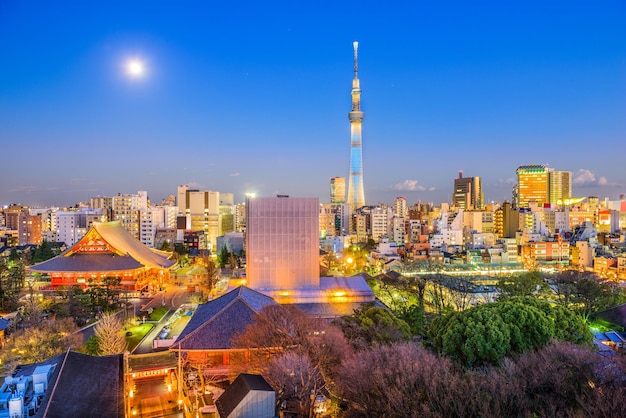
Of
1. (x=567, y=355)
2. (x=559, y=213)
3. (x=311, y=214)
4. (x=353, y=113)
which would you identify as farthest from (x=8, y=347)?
(x=353, y=113)

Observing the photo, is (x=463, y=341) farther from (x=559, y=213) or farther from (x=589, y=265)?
(x=559, y=213)

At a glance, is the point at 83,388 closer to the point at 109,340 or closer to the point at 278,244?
the point at 109,340

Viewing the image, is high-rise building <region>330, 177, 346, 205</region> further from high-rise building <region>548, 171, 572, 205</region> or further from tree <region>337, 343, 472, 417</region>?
tree <region>337, 343, 472, 417</region>

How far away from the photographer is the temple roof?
2914 cm

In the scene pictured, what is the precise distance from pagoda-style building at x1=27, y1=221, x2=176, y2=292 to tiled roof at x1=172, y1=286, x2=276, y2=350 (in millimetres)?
16497

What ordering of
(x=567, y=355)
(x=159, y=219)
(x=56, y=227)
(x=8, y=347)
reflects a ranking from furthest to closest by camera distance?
(x=159, y=219)
(x=56, y=227)
(x=8, y=347)
(x=567, y=355)

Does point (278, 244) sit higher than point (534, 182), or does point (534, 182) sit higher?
point (534, 182)

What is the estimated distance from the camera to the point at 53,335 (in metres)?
15.2

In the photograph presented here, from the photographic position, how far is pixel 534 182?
91.4m

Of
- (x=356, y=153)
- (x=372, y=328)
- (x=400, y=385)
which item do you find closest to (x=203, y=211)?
(x=356, y=153)

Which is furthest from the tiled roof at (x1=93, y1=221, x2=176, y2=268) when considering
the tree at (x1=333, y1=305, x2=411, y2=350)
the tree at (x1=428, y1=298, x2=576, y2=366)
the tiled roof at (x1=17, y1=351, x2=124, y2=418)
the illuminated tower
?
the illuminated tower

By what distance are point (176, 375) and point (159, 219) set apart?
168 feet

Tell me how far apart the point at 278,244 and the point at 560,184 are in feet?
296

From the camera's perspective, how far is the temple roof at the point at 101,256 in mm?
29141
